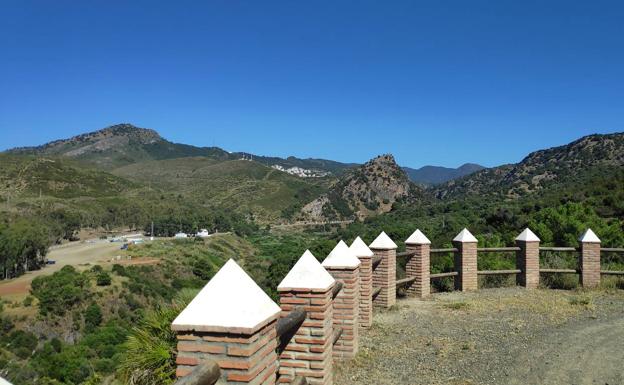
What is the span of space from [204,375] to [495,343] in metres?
5.32

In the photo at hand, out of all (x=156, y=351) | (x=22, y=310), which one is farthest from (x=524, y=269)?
(x=22, y=310)

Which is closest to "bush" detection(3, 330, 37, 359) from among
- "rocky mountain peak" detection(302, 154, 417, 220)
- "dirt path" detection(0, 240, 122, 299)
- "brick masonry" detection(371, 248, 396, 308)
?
"dirt path" detection(0, 240, 122, 299)

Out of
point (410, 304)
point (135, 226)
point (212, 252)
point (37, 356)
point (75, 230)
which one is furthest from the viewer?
point (135, 226)

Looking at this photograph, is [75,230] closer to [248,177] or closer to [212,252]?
[212,252]

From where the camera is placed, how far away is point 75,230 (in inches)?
3474

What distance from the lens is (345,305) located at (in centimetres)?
574

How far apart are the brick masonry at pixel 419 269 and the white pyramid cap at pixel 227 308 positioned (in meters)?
7.63

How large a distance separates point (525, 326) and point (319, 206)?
109 meters

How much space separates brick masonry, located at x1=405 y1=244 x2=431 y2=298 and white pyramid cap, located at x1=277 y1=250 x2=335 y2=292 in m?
5.89

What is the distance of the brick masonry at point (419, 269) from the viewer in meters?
9.65

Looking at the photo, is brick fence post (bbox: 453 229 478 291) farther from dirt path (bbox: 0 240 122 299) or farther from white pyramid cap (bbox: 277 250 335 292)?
dirt path (bbox: 0 240 122 299)

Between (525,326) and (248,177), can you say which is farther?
(248,177)

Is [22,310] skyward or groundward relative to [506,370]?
groundward

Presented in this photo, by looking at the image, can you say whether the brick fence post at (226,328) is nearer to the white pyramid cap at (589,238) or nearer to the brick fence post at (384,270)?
the brick fence post at (384,270)
